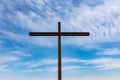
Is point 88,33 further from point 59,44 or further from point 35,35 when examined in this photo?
point 35,35

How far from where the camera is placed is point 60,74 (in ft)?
41.4

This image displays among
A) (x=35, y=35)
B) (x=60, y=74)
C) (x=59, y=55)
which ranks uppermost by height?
(x=35, y=35)

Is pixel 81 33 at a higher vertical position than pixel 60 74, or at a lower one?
higher

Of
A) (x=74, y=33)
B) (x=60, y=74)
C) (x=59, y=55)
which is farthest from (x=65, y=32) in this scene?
(x=60, y=74)

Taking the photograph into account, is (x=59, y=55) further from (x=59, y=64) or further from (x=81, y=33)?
(x=81, y=33)

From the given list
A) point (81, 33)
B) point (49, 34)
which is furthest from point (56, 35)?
point (81, 33)

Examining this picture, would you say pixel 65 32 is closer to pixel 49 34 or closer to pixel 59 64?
pixel 49 34

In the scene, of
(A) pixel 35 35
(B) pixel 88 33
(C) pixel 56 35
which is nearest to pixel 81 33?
(B) pixel 88 33

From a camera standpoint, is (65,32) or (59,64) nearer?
(59,64)

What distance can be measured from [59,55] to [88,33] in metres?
1.83

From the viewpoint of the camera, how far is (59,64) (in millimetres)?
12758

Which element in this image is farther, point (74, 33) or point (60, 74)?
point (74, 33)

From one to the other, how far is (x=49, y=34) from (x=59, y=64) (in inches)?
68.4

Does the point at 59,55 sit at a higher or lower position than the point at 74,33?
lower
